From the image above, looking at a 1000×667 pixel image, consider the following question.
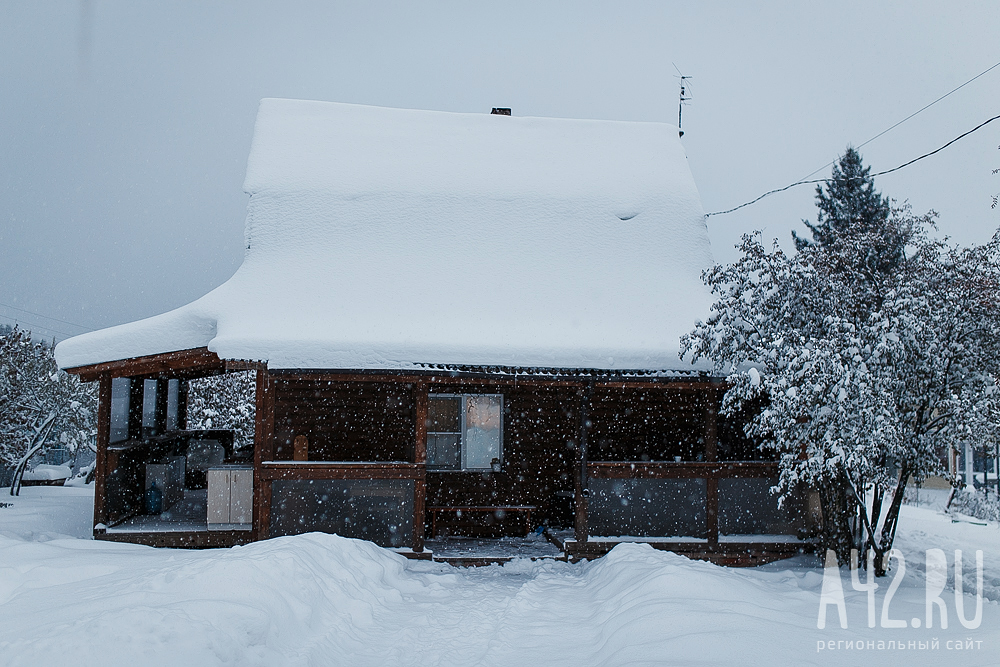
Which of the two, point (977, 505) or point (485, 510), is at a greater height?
point (485, 510)

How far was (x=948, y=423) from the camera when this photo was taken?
864cm

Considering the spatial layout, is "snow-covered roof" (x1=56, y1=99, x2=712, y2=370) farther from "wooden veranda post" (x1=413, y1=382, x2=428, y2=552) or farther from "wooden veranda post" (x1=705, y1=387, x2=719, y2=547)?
"wooden veranda post" (x1=705, y1=387, x2=719, y2=547)

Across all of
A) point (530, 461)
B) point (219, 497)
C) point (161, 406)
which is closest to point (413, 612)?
point (219, 497)

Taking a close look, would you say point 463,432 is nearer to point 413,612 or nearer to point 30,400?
point 413,612

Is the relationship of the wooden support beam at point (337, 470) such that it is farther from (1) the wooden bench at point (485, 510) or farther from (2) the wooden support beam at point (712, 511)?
A: (2) the wooden support beam at point (712, 511)

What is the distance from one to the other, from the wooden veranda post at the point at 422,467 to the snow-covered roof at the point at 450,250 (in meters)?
0.64

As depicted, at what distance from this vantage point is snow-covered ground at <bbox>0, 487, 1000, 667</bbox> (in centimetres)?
520

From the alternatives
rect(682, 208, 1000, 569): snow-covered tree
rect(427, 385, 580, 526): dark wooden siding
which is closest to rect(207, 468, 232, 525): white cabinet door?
rect(427, 385, 580, 526): dark wooden siding

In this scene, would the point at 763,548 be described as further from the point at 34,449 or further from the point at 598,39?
the point at 598,39

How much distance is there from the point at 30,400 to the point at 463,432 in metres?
11.4

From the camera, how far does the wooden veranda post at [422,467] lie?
10406 mm

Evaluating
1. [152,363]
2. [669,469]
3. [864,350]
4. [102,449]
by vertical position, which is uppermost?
[864,350]

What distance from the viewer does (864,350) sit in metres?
8.34

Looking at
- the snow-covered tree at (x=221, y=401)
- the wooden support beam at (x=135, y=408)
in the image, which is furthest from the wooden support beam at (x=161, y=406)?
the snow-covered tree at (x=221, y=401)
